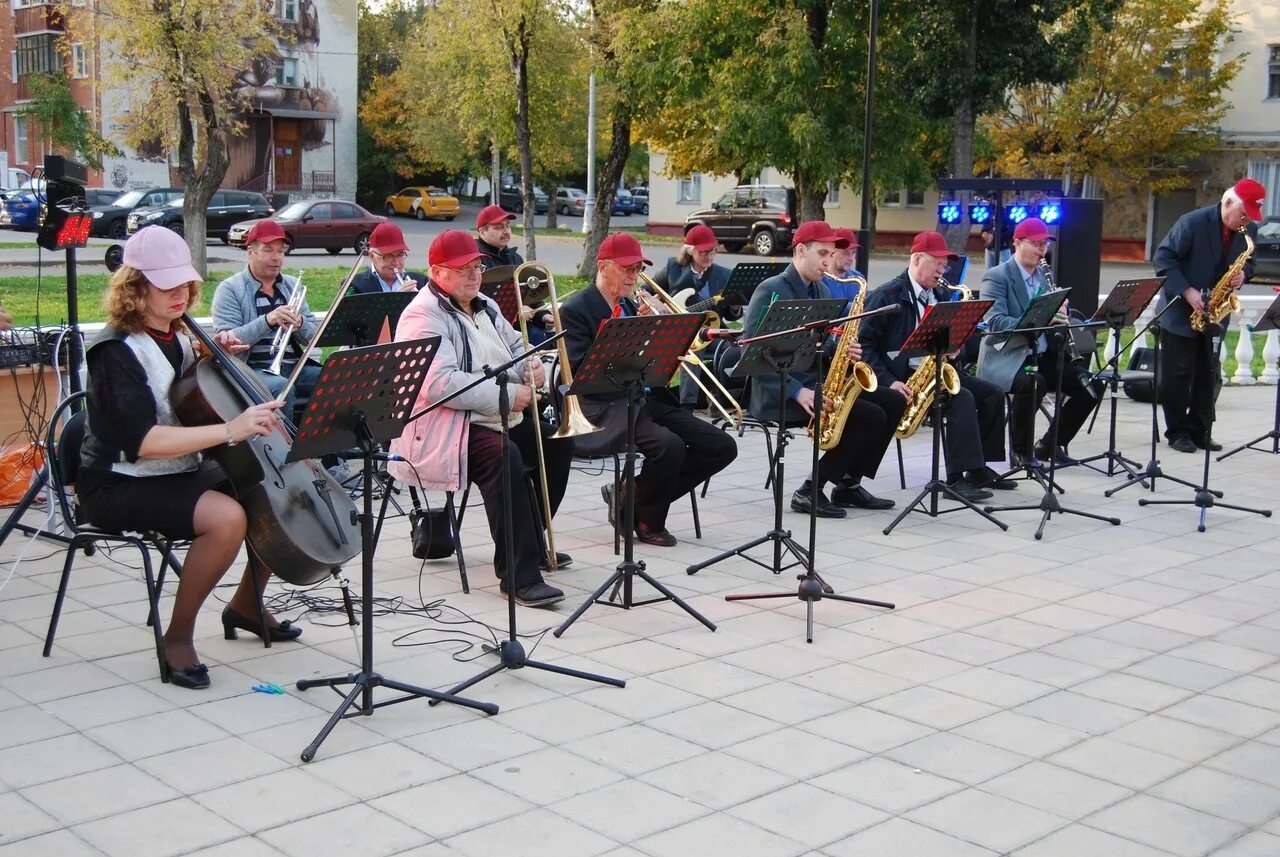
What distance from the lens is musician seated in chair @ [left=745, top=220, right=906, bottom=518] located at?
8.54m

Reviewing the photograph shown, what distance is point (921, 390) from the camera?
9.15m

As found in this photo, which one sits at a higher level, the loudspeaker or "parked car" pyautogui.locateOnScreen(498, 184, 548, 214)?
"parked car" pyautogui.locateOnScreen(498, 184, 548, 214)

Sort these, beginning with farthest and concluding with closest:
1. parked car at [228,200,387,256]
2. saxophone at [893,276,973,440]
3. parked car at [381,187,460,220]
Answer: parked car at [381,187,460,220] → parked car at [228,200,387,256] → saxophone at [893,276,973,440]

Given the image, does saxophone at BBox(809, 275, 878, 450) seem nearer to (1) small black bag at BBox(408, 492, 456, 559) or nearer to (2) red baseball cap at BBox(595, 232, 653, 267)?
(2) red baseball cap at BBox(595, 232, 653, 267)

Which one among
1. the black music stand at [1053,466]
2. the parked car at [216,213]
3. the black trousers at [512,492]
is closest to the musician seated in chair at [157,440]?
the black trousers at [512,492]

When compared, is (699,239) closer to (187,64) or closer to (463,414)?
(463,414)

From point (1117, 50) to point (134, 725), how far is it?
34.7m

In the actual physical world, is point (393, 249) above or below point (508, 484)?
above

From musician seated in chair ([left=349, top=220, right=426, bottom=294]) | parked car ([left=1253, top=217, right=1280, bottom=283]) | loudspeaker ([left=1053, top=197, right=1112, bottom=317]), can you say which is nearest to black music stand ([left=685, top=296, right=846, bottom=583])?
musician seated in chair ([left=349, top=220, right=426, bottom=294])

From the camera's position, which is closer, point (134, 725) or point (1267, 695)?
point (134, 725)

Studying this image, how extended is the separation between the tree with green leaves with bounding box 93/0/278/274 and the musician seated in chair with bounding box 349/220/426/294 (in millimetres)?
13674

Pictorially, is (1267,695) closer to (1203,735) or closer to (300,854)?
(1203,735)

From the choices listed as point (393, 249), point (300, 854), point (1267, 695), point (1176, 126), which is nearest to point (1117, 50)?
point (1176, 126)

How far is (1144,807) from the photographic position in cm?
465
